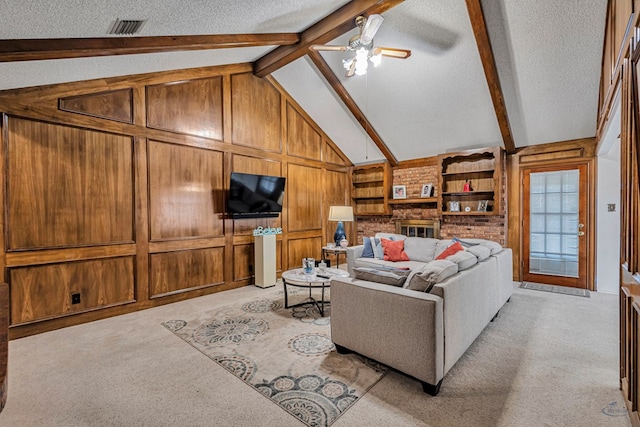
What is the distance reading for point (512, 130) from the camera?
5020 mm

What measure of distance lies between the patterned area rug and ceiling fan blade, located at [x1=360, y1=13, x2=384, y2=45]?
126 inches

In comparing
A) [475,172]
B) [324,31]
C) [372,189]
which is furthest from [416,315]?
[372,189]

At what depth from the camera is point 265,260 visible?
4.89 m

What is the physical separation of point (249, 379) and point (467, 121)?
16.8ft

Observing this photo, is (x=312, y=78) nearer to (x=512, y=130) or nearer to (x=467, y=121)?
(x=467, y=121)

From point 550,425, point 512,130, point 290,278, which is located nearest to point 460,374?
point 550,425

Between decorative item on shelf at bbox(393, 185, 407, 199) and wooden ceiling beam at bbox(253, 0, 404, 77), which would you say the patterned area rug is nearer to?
wooden ceiling beam at bbox(253, 0, 404, 77)

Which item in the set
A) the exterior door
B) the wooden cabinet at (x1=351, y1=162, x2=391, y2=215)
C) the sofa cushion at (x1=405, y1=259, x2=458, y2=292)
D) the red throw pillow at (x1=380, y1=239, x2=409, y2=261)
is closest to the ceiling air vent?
the sofa cushion at (x1=405, y1=259, x2=458, y2=292)

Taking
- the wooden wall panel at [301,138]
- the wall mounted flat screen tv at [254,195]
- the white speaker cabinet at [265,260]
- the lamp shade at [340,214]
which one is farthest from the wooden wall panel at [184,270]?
the wooden wall panel at [301,138]

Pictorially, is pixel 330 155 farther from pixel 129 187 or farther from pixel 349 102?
pixel 129 187

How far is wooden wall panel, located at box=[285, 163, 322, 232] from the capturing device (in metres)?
5.91

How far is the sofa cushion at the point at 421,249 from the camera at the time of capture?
506 cm

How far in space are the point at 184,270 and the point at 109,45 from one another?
285 cm

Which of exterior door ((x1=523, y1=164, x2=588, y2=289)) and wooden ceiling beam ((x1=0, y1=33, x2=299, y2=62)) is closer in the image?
wooden ceiling beam ((x1=0, y1=33, x2=299, y2=62))
